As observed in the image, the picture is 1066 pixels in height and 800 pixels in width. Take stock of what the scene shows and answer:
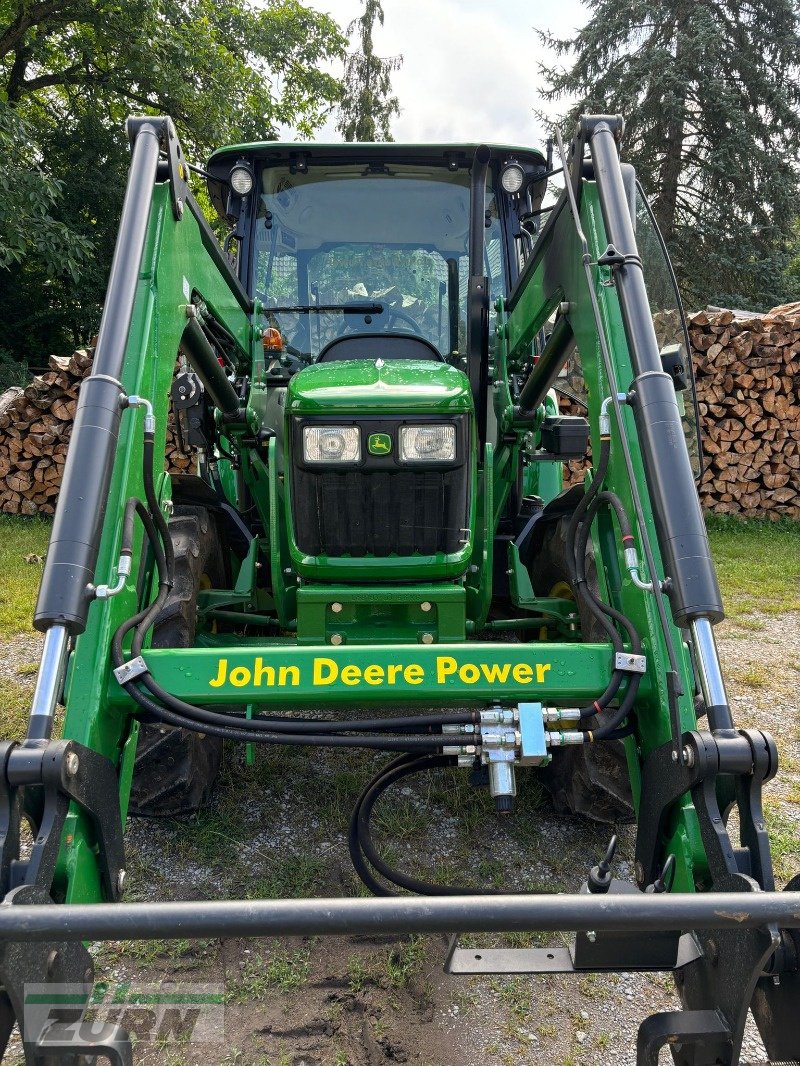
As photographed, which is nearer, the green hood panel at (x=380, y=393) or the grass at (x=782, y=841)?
the green hood panel at (x=380, y=393)

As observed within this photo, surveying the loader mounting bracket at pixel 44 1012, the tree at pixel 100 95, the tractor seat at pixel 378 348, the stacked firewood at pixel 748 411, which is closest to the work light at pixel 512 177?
the tractor seat at pixel 378 348

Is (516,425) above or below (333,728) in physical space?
above

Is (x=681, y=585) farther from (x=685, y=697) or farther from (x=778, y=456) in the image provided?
(x=778, y=456)

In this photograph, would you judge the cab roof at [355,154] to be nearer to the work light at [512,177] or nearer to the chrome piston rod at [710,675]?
the work light at [512,177]

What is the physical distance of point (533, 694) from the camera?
2129mm

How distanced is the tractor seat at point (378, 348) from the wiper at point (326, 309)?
0.28 meters

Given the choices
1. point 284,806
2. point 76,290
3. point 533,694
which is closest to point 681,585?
point 533,694

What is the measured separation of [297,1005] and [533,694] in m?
1.03

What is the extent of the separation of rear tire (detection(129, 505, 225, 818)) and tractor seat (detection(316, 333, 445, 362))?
1.05 m

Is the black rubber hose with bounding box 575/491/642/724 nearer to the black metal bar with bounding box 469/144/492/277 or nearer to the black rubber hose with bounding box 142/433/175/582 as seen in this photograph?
the black metal bar with bounding box 469/144/492/277

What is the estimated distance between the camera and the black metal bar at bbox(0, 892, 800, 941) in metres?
1.30

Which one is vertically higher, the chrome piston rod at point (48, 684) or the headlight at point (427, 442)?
the headlight at point (427, 442)

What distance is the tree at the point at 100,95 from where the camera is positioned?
11.8m

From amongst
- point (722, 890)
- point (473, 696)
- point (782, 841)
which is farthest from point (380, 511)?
point (782, 841)
